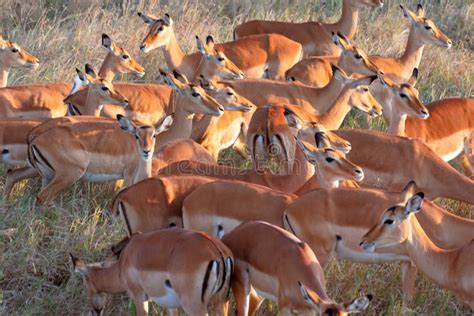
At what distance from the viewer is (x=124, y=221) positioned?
6766 millimetres

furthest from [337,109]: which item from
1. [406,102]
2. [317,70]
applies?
[317,70]

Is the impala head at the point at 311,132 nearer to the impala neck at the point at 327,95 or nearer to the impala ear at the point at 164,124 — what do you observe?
the impala ear at the point at 164,124

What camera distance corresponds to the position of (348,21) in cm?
1147

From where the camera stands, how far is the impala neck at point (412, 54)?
33.9 feet

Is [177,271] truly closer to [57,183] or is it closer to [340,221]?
[340,221]

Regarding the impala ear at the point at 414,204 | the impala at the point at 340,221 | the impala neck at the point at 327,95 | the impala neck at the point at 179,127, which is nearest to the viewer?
the impala ear at the point at 414,204

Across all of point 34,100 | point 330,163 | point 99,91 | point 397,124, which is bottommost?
point 34,100

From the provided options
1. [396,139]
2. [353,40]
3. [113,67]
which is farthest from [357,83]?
[353,40]

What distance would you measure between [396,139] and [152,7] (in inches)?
207

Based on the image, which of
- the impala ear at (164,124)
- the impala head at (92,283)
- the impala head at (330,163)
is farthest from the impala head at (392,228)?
the impala ear at (164,124)

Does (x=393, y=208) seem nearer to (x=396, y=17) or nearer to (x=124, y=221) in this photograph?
(x=124, y=221)

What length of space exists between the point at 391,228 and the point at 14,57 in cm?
480

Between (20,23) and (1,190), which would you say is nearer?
(1,190)

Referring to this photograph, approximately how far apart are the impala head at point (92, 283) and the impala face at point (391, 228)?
56.9 inches
